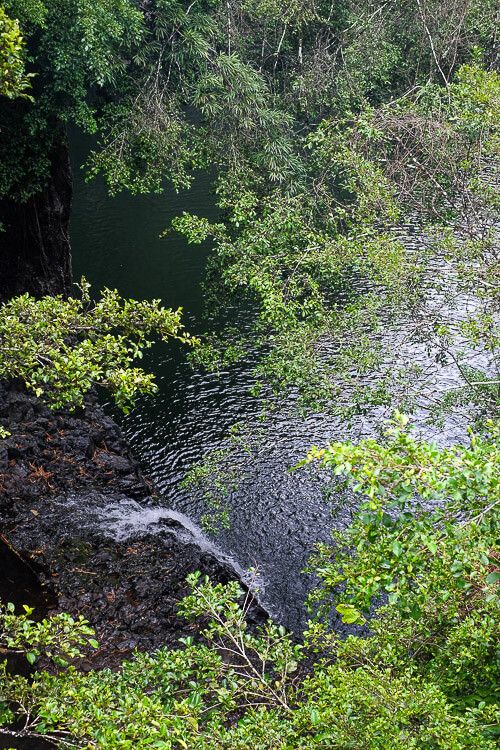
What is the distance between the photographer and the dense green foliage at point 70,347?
6.86m

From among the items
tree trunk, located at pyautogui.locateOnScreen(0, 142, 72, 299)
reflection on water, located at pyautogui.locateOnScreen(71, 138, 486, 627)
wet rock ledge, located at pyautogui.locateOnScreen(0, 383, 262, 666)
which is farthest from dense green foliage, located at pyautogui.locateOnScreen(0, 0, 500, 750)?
tree trunk, located at pyautogui.locateOnScreen(0, 142, 72, 299)

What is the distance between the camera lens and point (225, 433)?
47.3 feet

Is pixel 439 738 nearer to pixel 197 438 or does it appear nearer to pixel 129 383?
pixel 129 383

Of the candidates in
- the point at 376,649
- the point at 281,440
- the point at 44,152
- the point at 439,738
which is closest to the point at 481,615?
the point at 376,649

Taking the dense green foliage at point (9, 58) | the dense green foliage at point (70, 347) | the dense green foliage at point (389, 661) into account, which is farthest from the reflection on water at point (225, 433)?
the dense green foliage at point (9, 58)

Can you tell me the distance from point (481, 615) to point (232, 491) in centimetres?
782

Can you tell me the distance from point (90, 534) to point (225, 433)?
4.10m

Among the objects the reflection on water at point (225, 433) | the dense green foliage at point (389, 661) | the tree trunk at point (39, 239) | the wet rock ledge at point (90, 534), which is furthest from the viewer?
the tree trunk at point (39, 239)

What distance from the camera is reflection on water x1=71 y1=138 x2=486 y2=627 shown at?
11492 mm

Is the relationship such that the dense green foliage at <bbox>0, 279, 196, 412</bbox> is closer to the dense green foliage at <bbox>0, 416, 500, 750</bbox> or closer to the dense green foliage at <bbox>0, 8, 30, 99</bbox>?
the dense green foliage at <bbox>0, 8, 30, 99</bbox>

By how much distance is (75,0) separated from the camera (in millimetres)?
11211

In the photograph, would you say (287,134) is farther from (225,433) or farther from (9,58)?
(9,58)

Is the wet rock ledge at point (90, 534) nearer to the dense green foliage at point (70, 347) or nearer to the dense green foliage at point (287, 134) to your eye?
the dense green foliage at point (287, 134)

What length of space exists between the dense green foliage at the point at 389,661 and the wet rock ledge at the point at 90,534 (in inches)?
149
